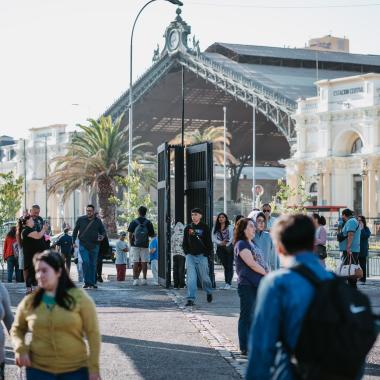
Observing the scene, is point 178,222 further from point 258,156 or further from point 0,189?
point 258,156

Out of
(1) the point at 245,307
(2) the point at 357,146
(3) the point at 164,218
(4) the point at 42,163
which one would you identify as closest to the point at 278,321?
(1) the point at 245,307

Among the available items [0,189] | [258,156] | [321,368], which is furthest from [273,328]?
[258,156]

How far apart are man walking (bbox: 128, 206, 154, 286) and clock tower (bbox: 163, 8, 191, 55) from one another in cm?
5249

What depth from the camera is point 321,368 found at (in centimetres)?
447

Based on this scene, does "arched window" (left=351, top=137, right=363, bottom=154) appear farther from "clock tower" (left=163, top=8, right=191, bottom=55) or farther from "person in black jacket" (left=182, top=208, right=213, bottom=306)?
"person in black jacket" (left=182, top=208, right=213, bottom=306)

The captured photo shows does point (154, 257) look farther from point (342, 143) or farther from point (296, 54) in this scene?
point (296, 54)

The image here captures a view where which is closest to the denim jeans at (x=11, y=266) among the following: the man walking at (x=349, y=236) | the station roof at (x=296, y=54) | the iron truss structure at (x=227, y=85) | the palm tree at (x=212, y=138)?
the man walking at (x=349, y=236)

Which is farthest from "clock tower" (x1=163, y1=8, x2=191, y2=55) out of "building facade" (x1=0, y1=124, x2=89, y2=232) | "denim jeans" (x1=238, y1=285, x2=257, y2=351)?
"denim jeans" (x1=238, y1=285, x2=257, y2=351)

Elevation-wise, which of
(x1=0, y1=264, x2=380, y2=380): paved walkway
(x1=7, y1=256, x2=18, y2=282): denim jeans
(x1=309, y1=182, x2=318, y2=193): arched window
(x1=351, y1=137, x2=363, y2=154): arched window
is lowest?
(x1=0, y1=264, x2=380, y2=380): paved walkway

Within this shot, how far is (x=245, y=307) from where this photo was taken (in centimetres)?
1029

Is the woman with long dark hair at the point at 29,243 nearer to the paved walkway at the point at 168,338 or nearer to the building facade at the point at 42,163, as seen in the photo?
the paved walkway at the point at 168,338

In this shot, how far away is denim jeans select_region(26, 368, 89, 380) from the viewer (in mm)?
5582

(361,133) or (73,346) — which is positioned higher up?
(361,133)

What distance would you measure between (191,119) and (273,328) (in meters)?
82.5
